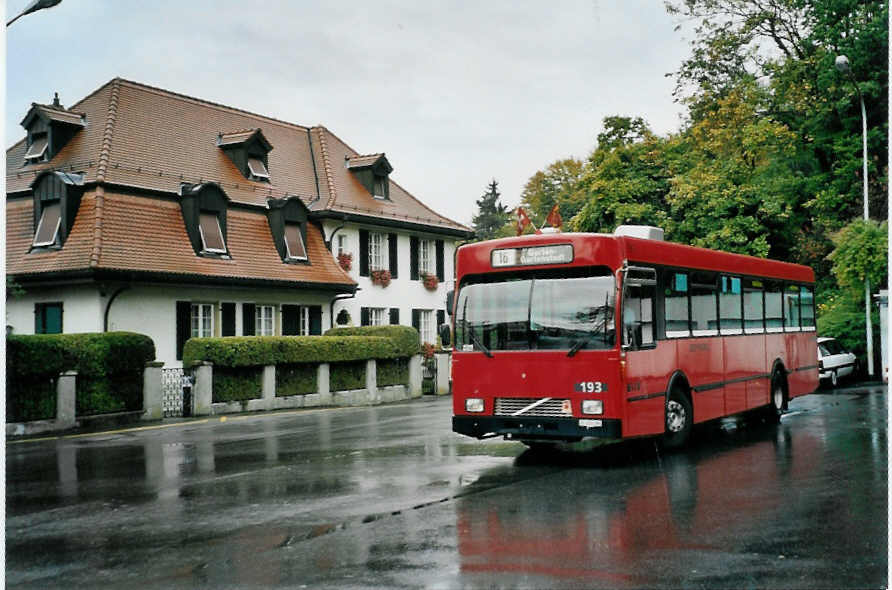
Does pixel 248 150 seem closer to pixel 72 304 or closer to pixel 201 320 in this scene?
pixel 201 320

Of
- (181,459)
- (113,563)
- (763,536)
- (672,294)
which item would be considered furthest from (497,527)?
(181,459)

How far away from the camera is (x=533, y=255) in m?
13.0

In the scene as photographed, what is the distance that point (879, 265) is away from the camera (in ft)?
A: 106

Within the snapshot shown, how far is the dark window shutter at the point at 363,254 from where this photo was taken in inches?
1462

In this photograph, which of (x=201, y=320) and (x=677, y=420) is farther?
(x=201, y=320)

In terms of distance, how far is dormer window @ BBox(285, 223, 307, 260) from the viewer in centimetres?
3344

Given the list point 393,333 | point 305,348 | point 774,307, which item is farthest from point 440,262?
point 774,307

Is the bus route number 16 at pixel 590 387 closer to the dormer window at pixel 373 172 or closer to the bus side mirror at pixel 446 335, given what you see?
the bus side mirror at pixel 446 335

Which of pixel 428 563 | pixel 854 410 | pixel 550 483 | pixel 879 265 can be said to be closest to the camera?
pixel 428 563

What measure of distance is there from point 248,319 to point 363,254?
271 inches

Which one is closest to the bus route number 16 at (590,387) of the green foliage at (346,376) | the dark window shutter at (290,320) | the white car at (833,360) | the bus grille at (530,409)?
the bus grille at (530,409)

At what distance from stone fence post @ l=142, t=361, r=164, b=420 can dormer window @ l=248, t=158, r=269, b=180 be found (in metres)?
12.8

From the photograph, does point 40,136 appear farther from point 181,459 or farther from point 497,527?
point 497,527

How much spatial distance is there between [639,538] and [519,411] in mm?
4800
